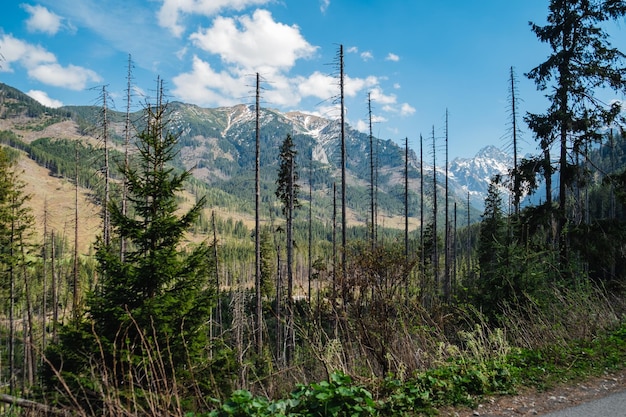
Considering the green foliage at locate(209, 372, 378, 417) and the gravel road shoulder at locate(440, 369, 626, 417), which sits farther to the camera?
the gravel road shoulder at locate(440, 369, 626, 417)

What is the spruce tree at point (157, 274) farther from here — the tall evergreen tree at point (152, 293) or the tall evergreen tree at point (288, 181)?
the tall evergreen tree at point (288, 181)

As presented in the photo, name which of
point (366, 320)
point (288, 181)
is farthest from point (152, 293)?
point (288, 181)

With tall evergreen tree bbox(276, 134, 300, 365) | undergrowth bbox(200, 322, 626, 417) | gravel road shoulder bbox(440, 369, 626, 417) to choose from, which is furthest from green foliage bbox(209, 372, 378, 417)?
tall evergreen tree bbox(276, 134, 300, 365)

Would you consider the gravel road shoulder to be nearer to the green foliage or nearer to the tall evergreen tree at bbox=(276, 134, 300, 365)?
the green foliage

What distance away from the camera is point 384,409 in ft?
11.7

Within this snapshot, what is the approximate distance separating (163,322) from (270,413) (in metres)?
6.00

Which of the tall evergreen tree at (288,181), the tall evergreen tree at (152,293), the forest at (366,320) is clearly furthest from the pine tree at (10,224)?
the tall evergreen tree at (288,181)

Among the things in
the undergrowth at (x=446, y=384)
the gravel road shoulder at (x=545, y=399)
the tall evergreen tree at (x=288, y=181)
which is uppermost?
the tall evergreen tree at (x=288, y=181)

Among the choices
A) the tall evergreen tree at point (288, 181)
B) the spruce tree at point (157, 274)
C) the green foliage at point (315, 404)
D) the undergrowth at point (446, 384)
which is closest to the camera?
the green foliage at point (315, 404)

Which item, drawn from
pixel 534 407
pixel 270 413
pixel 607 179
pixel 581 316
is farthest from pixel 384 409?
pixel 607 179

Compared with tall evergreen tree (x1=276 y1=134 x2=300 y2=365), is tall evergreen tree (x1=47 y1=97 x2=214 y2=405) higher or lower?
lower

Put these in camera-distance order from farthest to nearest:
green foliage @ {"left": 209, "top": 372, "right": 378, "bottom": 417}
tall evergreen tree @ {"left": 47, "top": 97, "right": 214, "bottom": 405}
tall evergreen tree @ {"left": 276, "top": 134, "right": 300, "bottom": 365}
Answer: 1. tall evergreen tree @ {"left": 276, "top": 134, "right": 300, "bottom": 365}
2. tall evergreen tree @ {"left": 47, "top": 97, "right": 214, "bottom": 405}
3. green foliage @ {"left": 209, "top": 372, "right": 378, "bottom": 417}

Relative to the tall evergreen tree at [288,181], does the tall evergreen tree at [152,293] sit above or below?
below

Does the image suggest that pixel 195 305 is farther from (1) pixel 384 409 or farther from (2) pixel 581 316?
(2) pixel 581 316
